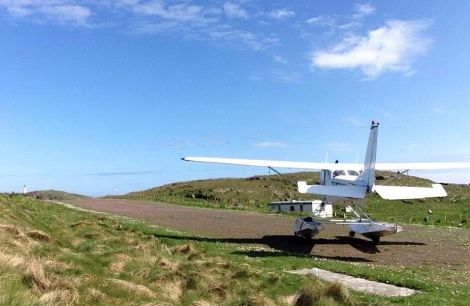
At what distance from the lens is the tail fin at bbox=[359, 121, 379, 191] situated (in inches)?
952

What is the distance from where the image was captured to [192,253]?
1731 cm

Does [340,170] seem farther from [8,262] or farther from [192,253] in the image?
[8,262]

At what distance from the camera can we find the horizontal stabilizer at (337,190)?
2375 centimetres

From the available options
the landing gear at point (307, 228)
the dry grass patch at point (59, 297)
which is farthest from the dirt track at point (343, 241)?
the dry grass patch at point (59, 297)

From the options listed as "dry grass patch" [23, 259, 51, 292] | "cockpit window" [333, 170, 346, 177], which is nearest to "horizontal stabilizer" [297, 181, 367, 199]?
"cockpit window" [333, 170, 346, 177]

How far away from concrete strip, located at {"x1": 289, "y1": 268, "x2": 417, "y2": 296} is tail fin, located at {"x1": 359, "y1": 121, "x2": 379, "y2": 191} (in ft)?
31.4

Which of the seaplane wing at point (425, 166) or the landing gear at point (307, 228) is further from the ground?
the seaplane wing at point (425, 166)

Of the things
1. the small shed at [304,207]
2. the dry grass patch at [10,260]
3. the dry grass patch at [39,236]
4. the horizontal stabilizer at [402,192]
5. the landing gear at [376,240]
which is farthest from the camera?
the small shed at [304,207]

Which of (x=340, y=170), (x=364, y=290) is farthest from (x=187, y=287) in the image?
(x=340, y=170)

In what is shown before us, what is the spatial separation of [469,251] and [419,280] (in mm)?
9086

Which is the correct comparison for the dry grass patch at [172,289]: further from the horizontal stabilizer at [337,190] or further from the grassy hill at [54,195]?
the grassy hill at [54,195]

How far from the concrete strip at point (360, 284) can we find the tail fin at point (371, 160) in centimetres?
957

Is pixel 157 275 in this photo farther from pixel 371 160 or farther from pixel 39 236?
pixel 371 160

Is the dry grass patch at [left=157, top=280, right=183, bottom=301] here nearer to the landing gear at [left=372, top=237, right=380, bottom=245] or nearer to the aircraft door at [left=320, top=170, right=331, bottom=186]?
the landing gear at [left=372, top=237, right=380, bottom=245]
